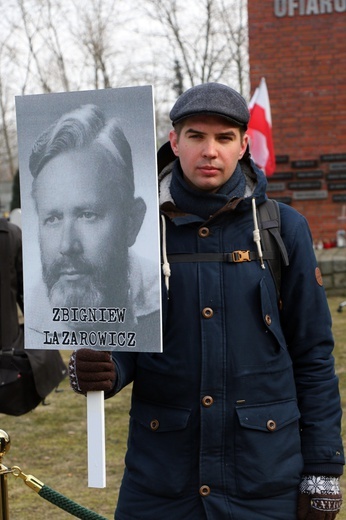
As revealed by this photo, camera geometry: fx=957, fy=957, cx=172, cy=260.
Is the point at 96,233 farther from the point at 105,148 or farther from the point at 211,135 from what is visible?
the point at 211,135

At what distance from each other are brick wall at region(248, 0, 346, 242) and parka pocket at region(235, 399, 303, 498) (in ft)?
46.2

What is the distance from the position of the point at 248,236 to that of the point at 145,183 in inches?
13.6

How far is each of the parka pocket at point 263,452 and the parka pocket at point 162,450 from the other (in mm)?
148

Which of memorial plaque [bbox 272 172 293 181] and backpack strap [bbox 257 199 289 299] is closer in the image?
backpack strap [bbox 257 199 289 299]

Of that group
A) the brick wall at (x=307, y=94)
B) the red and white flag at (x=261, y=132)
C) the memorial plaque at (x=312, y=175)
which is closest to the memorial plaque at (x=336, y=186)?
the brick wall at (x=307, y=94)

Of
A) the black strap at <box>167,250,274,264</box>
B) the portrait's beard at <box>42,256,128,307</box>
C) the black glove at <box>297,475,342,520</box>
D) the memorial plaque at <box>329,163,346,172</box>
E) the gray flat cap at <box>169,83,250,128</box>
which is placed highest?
the memorial plaque at <box>329,163,346,172</box>

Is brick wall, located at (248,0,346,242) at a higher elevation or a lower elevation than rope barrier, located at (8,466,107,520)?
higher

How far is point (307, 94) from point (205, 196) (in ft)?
47.3

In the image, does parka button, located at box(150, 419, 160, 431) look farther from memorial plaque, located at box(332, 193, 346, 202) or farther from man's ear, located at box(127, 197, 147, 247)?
memorial plaque, located at box(332, 193, 346, 202)

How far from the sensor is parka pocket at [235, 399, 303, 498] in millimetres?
2611

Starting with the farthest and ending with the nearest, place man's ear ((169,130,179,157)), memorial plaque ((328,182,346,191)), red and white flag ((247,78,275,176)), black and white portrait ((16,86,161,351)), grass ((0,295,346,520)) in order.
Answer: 1. memorial plaque ((328,182,346,191))
2. red and white flag ((247,78,275,176))
3. grass ((0,295,346,520))
4. man's ear ((169,130,179,157))
5. black and white portrait ((16,86,161,351))

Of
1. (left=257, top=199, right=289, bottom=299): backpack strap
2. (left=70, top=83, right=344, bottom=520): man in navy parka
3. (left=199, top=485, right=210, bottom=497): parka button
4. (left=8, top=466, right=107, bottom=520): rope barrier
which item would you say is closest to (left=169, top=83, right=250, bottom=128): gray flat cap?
(left=70, top=83, right=344, bottom=520): man in navy parka

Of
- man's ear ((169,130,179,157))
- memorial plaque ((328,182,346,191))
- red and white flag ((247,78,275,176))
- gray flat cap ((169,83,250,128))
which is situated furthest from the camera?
memorial plaque ((328,182,346,191))

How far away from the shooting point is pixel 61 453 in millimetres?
6512
